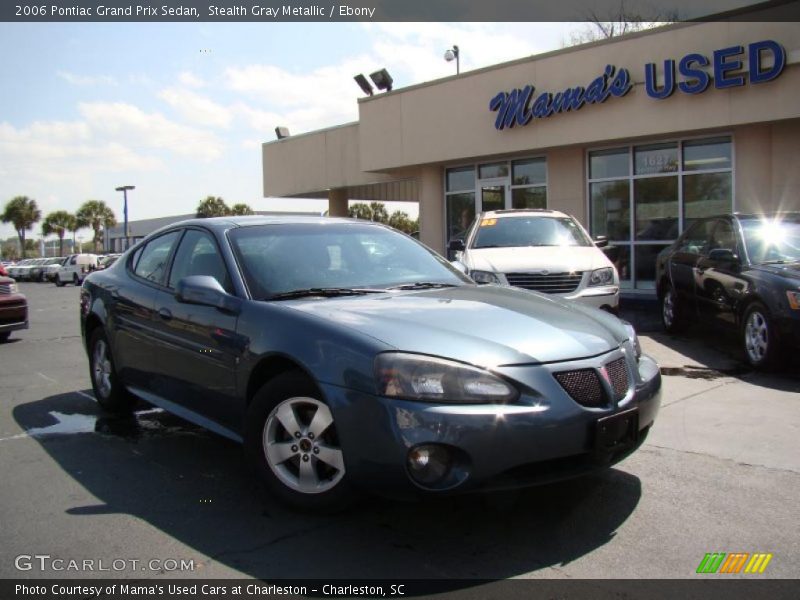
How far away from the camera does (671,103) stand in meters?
13.3

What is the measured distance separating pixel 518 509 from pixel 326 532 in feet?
3.10

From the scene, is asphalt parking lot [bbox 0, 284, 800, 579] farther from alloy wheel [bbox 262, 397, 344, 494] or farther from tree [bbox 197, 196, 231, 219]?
tree [bbox 197, 196, 231, 219]

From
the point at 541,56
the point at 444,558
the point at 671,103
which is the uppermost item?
the point at 541,56

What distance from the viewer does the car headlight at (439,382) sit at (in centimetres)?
298

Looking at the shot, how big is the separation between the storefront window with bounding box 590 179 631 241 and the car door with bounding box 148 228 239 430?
11.9 metres

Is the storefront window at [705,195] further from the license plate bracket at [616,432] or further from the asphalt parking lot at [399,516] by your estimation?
the license plate bracket at [616,432]

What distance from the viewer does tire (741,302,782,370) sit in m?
6.63

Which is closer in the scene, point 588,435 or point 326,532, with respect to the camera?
point 588,435

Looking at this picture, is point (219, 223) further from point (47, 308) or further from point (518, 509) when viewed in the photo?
point (47, 308)

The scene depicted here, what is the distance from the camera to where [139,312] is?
4.90m


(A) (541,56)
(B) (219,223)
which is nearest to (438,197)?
(A) (541,56)

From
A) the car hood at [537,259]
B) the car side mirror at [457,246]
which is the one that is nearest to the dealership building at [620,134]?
the car hood at [537,259]

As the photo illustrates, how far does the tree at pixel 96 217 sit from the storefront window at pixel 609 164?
7354 cm

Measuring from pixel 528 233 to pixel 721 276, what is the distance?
268cm
